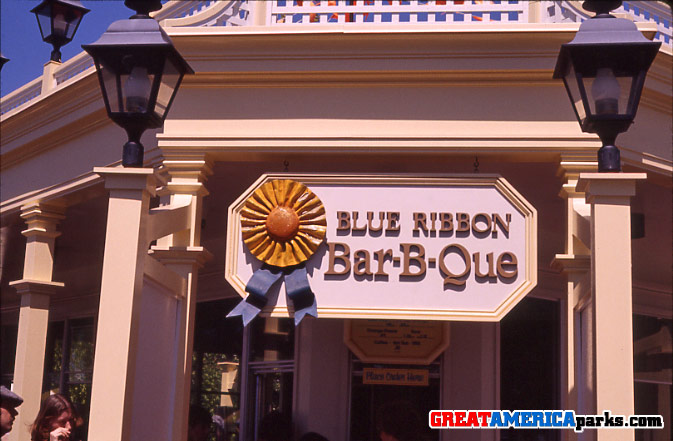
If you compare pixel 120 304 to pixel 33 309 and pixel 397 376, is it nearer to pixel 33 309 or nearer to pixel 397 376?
pixel 397 376

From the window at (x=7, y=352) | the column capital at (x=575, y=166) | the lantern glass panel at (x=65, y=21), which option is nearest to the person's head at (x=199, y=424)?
the column capital at (x=575, y=166)

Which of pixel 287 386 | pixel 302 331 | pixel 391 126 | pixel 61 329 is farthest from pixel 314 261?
pixel 61 329

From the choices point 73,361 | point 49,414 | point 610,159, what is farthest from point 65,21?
point 610,159

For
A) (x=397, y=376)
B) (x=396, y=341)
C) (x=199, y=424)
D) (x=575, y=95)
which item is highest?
(x=575, y=95)

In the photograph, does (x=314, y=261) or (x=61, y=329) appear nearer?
(x=314, y=261)

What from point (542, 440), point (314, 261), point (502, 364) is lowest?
point (542, 440)

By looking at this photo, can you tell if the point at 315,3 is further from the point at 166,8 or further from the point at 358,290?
the point at 358,290

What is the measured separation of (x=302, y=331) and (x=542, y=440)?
8.75 ft

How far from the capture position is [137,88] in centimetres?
466

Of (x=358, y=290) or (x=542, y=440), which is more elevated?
(x=358, y=290)

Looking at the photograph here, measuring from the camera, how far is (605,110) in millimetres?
4375

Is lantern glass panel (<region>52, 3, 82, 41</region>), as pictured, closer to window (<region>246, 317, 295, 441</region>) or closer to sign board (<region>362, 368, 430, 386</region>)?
window (<region>246, 317, 295, 441</region>)

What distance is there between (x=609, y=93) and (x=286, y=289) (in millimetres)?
2442

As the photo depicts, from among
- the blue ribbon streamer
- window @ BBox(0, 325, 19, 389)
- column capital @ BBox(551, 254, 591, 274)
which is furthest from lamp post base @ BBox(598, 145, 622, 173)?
→ window @ BBox(0, 325, 19, 389)
